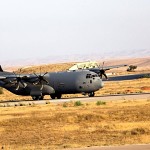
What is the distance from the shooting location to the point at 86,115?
121 feet

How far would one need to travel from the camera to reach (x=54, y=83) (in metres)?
63.6

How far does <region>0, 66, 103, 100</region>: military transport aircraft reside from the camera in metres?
62.5

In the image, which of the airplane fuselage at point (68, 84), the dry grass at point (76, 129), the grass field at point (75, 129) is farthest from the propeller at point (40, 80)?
the dry grass at point (76, 129)

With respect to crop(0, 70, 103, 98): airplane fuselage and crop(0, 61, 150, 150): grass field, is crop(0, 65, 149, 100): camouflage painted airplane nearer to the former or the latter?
crop(0, 70, 103, 98): airplane fuselage

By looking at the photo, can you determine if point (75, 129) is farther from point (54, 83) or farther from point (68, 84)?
point (54, 83)

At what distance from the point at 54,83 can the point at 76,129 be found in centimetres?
3147

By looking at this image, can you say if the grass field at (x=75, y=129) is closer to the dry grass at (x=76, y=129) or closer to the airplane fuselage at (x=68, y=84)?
the dry grass at (x=76, y=129)

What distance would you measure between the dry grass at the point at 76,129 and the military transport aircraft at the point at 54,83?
21.8 meters

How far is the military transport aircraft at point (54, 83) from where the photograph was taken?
6247cm

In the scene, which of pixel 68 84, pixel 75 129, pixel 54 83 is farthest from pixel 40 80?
pixel 75 129

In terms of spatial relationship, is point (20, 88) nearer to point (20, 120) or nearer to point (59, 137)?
point (20, 120)

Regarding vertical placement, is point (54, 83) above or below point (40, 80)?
below

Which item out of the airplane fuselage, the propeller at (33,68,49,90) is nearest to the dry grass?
the airplane fuselage

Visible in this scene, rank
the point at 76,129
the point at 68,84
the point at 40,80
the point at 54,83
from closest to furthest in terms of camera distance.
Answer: the point at 76,129, the point at 68,84, the point at 54,83, the point at 40,80
